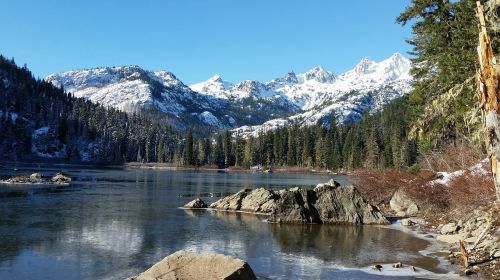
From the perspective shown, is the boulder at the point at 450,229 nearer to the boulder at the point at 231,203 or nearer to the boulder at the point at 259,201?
the boulder at the point at 259,201

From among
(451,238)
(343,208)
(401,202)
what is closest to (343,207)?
(343,208)

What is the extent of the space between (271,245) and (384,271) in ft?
27.9

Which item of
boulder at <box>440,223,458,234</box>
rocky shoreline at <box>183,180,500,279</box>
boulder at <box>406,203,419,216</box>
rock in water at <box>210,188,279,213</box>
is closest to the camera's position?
rocky shoreline at <box>183,180,500,279</box>

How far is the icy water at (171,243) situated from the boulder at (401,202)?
36.0 ft

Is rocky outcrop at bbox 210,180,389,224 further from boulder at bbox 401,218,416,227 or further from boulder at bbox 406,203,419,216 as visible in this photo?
boulder at bbox 406,203,419,216

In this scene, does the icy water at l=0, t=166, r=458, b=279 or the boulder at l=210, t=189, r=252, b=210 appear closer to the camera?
the icy water at l=0, t=166, r=458, b=279

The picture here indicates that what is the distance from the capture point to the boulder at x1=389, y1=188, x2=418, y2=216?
46891mm

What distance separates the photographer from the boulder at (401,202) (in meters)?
46.9

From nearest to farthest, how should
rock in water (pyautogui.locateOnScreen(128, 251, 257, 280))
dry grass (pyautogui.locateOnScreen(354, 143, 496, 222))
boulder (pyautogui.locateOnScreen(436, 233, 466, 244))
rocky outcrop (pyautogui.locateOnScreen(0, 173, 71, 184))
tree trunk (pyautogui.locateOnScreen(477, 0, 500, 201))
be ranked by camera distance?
1. tree trunk (pyautogui.locateOnScreen(477, 0, 500, 201))
2. rock in water (pyautogui.locateOnScreen(128, 251, 257, 280))
3. dry grass (pyautogui.locateOnScreen(354, 143, 496, 222))
4. boulder (pyautogui.locateOnScreen(436, 233, 466, 244))
5. rocky outcrop (pyautogui.locateOnScreen(0, 173, 71, 184))

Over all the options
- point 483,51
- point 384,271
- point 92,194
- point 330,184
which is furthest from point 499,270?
point 92,194

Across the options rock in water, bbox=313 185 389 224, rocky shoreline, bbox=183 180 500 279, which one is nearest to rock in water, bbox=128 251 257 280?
rocky shoreline, bbox=183 180 500 279

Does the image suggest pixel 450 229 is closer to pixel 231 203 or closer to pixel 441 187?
pixel 441 187

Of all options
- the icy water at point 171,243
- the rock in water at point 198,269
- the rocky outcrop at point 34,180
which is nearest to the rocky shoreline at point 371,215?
the icy water at point 171,243

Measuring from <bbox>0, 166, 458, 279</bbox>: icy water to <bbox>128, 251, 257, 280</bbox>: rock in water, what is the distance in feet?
11.0
